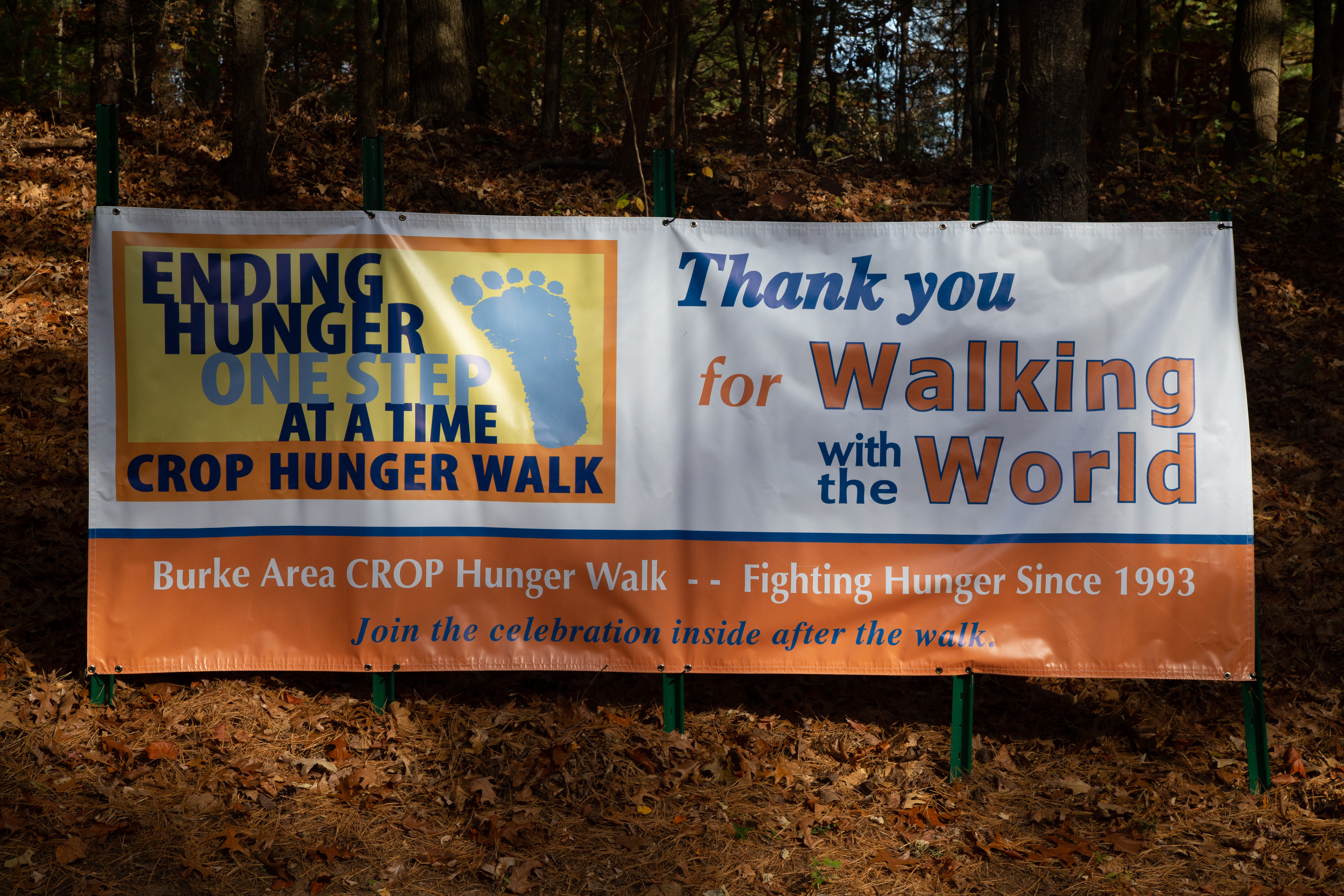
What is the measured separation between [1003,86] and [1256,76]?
3388mm

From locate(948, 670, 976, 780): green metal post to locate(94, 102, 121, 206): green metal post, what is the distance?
439 cm

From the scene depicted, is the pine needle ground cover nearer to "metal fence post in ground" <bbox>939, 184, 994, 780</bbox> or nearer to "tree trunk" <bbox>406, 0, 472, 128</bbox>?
"metal fence post in ground" <bbox>939, 184, 994, 780</bbox>

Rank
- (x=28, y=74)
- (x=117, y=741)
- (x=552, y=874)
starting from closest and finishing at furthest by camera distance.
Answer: (x=552, y=874)
(x=117, y=741)
(x=28, y=74)

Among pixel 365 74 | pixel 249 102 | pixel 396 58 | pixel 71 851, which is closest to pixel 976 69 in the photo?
pixel 396 58

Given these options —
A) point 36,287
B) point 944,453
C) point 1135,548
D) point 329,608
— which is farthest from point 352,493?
point 36,287

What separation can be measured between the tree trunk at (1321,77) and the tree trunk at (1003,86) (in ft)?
13.3

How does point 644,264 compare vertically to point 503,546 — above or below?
above

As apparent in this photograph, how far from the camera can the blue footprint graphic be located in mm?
4277

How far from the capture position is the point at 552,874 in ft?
12.2

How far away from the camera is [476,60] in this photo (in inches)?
478

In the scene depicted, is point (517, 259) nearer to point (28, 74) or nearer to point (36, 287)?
point (36, 287)

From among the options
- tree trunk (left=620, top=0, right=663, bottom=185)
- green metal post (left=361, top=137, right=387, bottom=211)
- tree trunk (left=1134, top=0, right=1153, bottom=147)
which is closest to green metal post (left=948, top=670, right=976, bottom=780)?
green metal post (left=361, top=137, right=387, bottom=211)

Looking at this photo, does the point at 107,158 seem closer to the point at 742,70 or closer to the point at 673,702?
the point at 673,702

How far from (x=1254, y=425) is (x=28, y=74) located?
2102 cm
